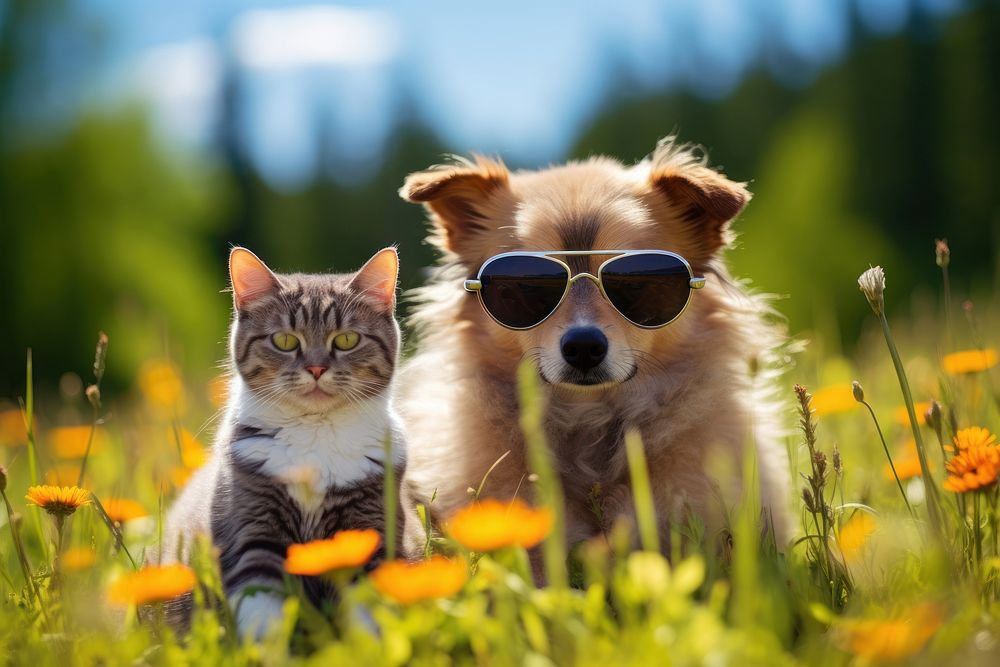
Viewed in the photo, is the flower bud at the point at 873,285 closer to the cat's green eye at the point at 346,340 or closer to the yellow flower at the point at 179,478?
the cat's green eye at the point at 346,340

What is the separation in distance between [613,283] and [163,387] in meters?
2.85

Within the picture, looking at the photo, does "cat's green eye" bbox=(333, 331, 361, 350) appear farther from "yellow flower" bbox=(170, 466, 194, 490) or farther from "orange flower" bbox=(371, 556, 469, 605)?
"yellow flower" bbox=(170, 466, 194, 490)

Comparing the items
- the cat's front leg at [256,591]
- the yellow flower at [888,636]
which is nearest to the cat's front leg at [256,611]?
the cat's front leg at [256,591]

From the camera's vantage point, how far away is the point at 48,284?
1928cm

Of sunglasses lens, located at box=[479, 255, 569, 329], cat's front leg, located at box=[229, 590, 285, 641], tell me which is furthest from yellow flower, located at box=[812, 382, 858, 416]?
cat's front leg, located at box=[229, 590, 285, 641]

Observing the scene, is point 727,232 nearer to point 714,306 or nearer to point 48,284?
point 714,306

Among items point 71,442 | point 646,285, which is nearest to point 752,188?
point 646,285

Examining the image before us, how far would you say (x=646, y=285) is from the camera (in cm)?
313

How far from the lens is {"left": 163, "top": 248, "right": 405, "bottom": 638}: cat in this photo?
241 centimetres

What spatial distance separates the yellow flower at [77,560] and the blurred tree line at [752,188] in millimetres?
14776

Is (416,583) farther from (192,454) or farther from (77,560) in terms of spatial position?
(192,454)

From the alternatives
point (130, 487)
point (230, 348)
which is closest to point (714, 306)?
point (230, 348)

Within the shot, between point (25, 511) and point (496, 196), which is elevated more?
point (496, 196)

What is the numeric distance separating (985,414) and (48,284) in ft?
65.5
